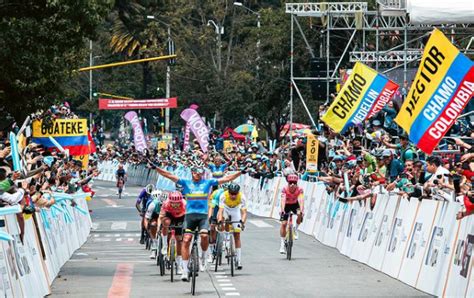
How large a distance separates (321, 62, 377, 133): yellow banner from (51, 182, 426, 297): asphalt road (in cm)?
313

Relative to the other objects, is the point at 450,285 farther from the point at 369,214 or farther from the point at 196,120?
the point at 196,120

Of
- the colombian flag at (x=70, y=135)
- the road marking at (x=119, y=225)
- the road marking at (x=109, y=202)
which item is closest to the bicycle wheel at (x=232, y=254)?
the colombian flag at (x=70, y=135)

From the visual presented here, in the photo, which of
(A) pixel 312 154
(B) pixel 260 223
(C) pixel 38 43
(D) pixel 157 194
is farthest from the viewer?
(B) pixel 260 223

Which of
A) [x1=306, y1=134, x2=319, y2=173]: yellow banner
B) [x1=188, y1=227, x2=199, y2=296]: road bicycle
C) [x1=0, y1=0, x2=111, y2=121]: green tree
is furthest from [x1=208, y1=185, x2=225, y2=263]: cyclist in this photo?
[x1=306, y1=134, x2=319, y2=173]: yellow banner

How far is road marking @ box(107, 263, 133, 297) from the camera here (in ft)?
63.8

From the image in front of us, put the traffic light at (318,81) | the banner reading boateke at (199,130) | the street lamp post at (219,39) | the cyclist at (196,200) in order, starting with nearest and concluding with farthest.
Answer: the cyclist at (196,200)
the traffic light at (318,81)
the banner reading boateke at (199,130)
the street lamp post at (219,39)

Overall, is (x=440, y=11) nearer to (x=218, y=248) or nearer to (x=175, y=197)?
(x=218, y=248)

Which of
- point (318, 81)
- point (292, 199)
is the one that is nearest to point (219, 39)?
point (318, 81)

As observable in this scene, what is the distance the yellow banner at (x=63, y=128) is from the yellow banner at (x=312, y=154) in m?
6.49

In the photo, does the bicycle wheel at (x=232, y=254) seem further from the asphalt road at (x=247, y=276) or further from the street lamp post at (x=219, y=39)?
the street lamp post at (x=219, y=39)

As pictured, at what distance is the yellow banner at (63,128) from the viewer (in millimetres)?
36750

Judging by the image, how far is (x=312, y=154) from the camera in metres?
37.8

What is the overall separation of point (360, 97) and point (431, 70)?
38.1 ft

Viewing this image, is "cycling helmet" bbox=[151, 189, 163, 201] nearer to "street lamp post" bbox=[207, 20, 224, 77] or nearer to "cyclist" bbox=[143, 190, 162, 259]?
"cyclist" bbox=[143, 190, 162, 259]
